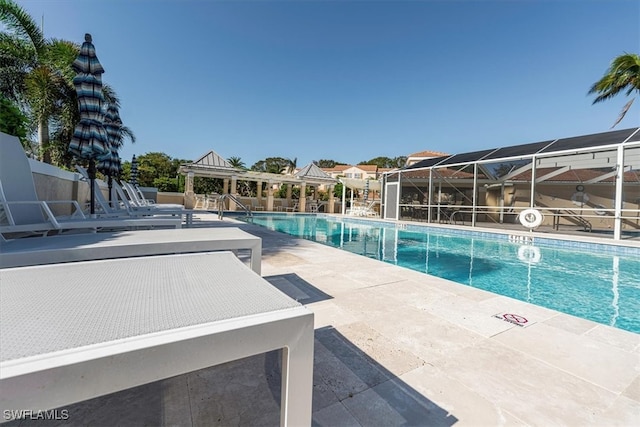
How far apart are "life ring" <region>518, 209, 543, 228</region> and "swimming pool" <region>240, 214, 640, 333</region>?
3.97ft

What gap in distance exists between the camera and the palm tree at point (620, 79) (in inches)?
539

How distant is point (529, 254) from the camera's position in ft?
26.1

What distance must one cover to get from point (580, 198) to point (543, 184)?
1932 mm

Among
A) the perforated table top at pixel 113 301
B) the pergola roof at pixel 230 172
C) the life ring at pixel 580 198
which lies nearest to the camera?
the perforated table top at pixel 113 301

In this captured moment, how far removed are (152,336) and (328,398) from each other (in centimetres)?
115

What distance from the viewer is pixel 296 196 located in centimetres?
3319

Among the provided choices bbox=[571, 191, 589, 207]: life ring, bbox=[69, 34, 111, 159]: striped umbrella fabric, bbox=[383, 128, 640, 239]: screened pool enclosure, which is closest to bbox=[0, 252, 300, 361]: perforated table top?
bbox=[69, 34, 111, 159]: striped umbrella fabric

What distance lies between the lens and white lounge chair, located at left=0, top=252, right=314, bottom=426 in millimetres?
754

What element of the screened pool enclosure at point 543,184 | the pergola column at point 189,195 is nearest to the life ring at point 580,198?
the screened pool enclosure at point 543,184

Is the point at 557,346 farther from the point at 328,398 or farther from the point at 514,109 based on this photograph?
the point at 514,109

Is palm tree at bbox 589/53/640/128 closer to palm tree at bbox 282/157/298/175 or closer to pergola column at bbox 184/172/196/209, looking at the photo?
pergola column at bbox 184/172/196/209

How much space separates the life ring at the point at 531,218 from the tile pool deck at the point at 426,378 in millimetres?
9690

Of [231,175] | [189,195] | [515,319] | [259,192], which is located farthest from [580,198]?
[189,195]

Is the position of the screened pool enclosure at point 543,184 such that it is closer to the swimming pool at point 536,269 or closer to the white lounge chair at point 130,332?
the swimming pool at point 536,269
